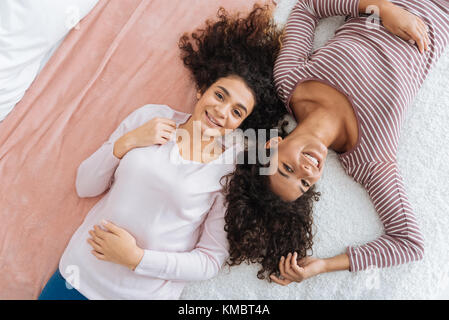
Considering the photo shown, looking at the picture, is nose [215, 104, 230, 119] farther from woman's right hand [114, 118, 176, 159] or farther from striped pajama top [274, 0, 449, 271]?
striped pajama top [274, 0, 449, 271]

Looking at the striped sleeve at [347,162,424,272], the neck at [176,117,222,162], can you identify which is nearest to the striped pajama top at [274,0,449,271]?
the striped sleeve at [347,162,424,272]

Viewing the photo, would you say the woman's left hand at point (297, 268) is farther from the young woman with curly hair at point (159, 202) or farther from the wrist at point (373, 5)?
the wrist at point (373, 5)

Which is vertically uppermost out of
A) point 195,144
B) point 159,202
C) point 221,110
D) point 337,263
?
point 221,110

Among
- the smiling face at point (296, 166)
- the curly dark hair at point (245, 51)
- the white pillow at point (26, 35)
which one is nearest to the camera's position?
the smiling face at point (296, 166)

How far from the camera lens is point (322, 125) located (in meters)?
1.16

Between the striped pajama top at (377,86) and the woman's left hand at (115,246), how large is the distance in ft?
2.04

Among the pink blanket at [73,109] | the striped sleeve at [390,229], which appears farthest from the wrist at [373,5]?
the striped sleeve at [390,229]

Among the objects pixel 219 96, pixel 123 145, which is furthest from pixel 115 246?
pixel 219 96

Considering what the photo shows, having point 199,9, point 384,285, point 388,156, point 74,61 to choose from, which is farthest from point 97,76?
point 384,285

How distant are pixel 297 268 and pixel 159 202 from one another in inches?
17.2

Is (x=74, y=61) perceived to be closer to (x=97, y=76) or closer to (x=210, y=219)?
(x=97, y=76)

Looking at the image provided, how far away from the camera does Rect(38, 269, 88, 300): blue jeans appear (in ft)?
3.58

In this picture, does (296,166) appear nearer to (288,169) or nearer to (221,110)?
(288,169)

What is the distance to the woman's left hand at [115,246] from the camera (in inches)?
40.8
